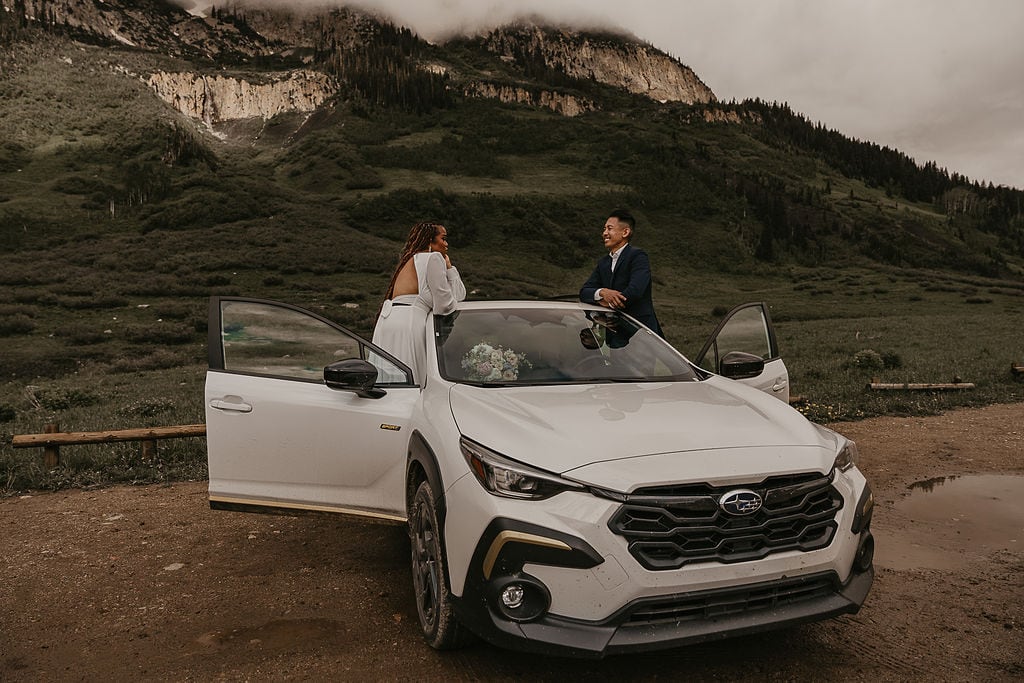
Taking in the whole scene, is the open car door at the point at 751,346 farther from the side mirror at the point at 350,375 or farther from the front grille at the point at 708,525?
the side mirror at the point at 350,375

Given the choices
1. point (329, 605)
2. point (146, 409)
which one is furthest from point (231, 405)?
point (146, 409)

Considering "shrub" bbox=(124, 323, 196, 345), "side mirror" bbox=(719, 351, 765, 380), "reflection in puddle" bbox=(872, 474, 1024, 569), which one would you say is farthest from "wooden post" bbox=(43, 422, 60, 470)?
"shrub" bbox=(124, 323, 196, 345)

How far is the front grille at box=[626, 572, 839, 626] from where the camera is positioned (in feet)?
8.61

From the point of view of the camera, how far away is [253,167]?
99.4 m

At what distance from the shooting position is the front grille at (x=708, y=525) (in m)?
2.62

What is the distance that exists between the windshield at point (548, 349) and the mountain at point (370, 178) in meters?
29.5

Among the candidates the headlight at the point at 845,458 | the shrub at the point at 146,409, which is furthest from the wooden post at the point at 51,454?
the headlight at the point at 845,458

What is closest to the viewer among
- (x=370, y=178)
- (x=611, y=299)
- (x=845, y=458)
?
(x=845, y=458)

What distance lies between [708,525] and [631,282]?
3216 millimetres

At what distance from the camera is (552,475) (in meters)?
2.72

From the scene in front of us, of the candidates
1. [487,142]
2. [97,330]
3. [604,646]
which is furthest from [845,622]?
[487,142]

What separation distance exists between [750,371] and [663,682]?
1897mm

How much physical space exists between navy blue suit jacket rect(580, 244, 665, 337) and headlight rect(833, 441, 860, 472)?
89.0 inches

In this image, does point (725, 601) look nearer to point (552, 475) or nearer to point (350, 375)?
point (552, 475)
